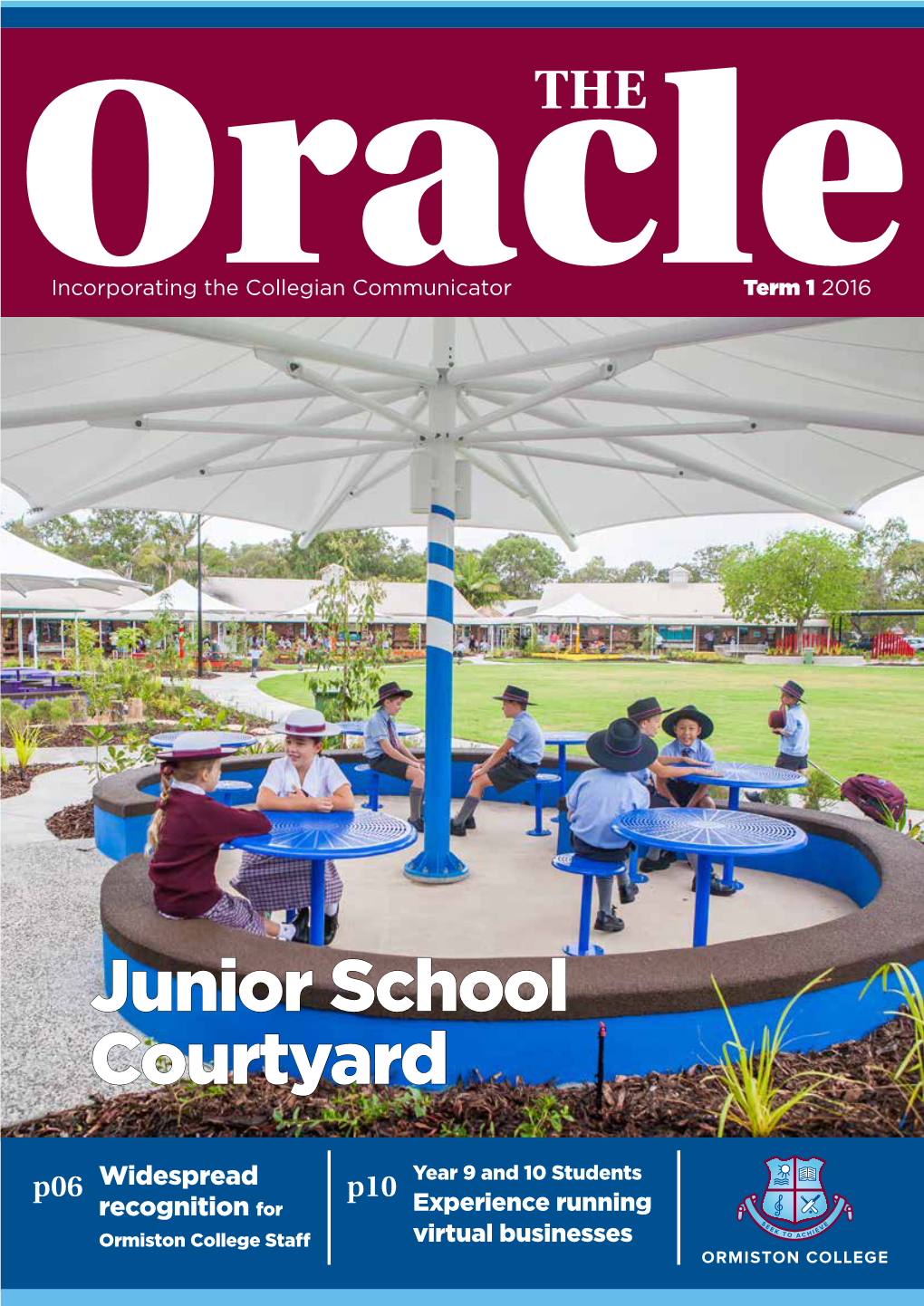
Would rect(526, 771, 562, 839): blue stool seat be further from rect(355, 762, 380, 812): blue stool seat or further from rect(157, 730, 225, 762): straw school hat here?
rect(157, 730, 225, 762): straw school hat

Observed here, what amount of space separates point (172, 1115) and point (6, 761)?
9.20 meters

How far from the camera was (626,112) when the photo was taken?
3090 millimetres

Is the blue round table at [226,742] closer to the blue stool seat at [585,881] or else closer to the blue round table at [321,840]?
the blue round table at [321,840]

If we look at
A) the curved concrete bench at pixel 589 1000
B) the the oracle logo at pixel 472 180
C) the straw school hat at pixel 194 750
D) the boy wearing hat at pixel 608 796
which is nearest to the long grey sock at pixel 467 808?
the boy wearing hat at pixel 608 796

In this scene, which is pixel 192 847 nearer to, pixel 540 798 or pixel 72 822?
pixel 540 798

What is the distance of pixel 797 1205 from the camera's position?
2.31 m

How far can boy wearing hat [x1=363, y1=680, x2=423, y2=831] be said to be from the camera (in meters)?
7.21

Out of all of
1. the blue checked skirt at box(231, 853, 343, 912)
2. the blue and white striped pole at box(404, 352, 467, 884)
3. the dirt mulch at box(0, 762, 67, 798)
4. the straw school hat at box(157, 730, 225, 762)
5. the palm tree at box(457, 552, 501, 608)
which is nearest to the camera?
the straw school hat at box(157, 730, 225, 762)

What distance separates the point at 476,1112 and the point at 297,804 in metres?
1.87

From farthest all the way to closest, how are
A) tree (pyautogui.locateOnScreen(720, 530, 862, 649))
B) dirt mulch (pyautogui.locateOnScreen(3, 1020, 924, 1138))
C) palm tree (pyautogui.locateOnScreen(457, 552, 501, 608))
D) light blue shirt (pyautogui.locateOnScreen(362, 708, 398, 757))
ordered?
1. palm tree (pyautogui.locateOnScreen(457, 552, 501, 608))
2. tree (pyautogui.locateOnScreen(720, 530, 862, 649))
3. light blue shirt (pyautogui.locateOnScreen(362, 708, 398, 757))
4. dirt mulch (pyautogui.locateOnScreen(3, 1020, 924, 1138))

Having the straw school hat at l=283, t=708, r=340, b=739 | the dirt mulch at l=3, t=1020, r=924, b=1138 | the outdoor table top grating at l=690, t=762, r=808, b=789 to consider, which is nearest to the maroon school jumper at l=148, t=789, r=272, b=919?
the straw school hat at l=283, t=708, r=340, b=739

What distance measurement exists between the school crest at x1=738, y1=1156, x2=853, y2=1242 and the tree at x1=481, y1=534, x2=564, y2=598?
284 ft

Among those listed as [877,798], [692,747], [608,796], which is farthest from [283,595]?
[608,796]

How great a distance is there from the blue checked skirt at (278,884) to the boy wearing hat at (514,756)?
2728 millimetres
